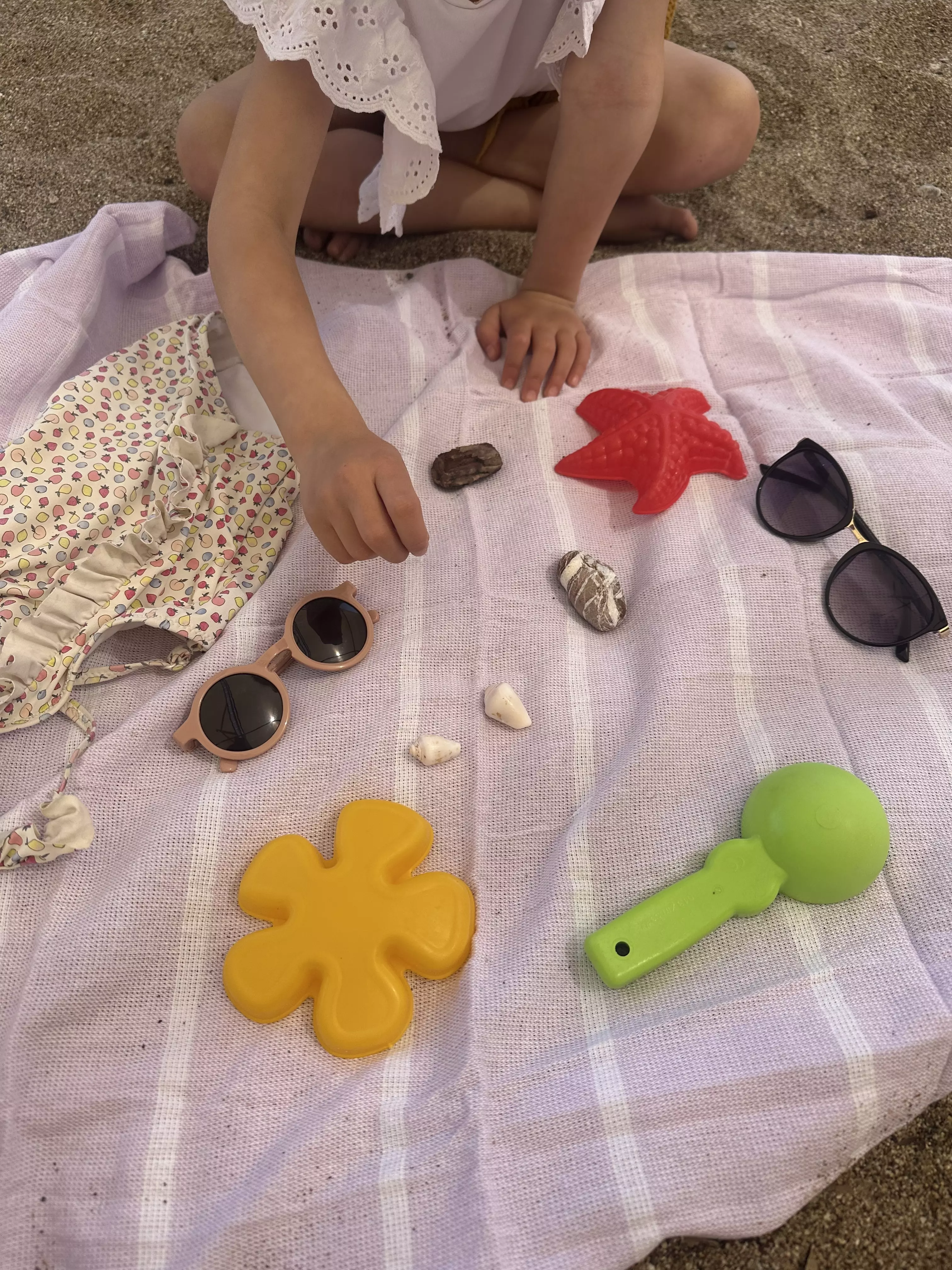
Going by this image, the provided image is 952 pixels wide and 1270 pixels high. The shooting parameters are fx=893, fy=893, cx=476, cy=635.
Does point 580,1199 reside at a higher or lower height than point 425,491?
lower

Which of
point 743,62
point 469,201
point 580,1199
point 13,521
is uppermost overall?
point 743,62

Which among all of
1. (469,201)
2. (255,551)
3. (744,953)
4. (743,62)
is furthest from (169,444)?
(743,62)

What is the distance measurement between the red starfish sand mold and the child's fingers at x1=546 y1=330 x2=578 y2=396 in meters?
0.10

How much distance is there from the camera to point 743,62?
1.62 metres

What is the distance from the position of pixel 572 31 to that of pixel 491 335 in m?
0.35

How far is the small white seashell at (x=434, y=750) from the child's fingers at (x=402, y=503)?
7.6 inches

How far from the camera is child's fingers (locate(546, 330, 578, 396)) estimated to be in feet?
3.81

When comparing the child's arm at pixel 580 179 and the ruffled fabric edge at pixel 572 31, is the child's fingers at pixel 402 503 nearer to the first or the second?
the child's arm at pixel 580 179

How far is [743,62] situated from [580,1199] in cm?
→ 179

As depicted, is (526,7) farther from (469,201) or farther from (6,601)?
(6,601)

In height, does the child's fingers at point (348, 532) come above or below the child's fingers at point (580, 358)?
below

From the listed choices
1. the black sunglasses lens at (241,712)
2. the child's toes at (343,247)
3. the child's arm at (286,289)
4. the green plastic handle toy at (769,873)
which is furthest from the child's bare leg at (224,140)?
the green plastic handle toy at (769,873)

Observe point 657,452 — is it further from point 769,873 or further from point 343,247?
point 343,247

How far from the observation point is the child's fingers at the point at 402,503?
82 cm
